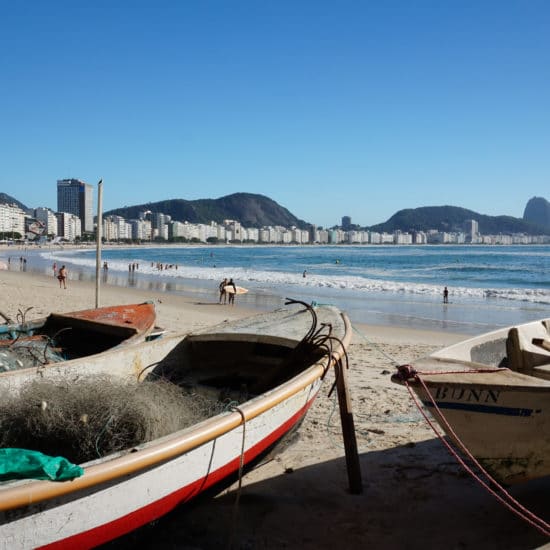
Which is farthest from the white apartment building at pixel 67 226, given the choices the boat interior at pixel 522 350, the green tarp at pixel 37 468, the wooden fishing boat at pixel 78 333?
the green tarp at pixel 37 468

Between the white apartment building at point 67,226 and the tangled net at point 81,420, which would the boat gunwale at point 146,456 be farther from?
A: the white apartment building at point 67,226

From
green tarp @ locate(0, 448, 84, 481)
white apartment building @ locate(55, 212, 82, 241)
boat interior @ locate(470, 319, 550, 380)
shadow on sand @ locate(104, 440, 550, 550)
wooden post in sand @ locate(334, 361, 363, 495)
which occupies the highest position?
white apartment building @ locate(55, 212, 82, 241)

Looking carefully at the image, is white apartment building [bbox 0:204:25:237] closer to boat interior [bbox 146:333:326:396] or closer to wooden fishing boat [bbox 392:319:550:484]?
boat interior [bbox 146:333:326:396]

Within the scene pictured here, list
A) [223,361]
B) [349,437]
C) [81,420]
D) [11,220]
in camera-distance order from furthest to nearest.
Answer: [11,220] → [223,361] → [349,437] → [81,420]

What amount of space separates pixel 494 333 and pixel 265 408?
3.50m

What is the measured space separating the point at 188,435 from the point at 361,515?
2030mm

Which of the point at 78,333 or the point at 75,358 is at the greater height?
the point at 78,333

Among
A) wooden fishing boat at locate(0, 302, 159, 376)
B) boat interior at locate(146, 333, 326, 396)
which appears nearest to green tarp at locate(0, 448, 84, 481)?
boat interior at locate(146, 333, 326, 396)

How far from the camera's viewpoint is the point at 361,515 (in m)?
4.59

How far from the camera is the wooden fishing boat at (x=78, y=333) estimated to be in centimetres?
724

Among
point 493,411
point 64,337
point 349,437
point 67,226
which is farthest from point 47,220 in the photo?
point 493,411

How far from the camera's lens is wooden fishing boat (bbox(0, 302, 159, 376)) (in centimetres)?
724

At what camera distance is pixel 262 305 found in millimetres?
21672

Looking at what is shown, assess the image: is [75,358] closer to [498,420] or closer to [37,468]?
[37,468]
